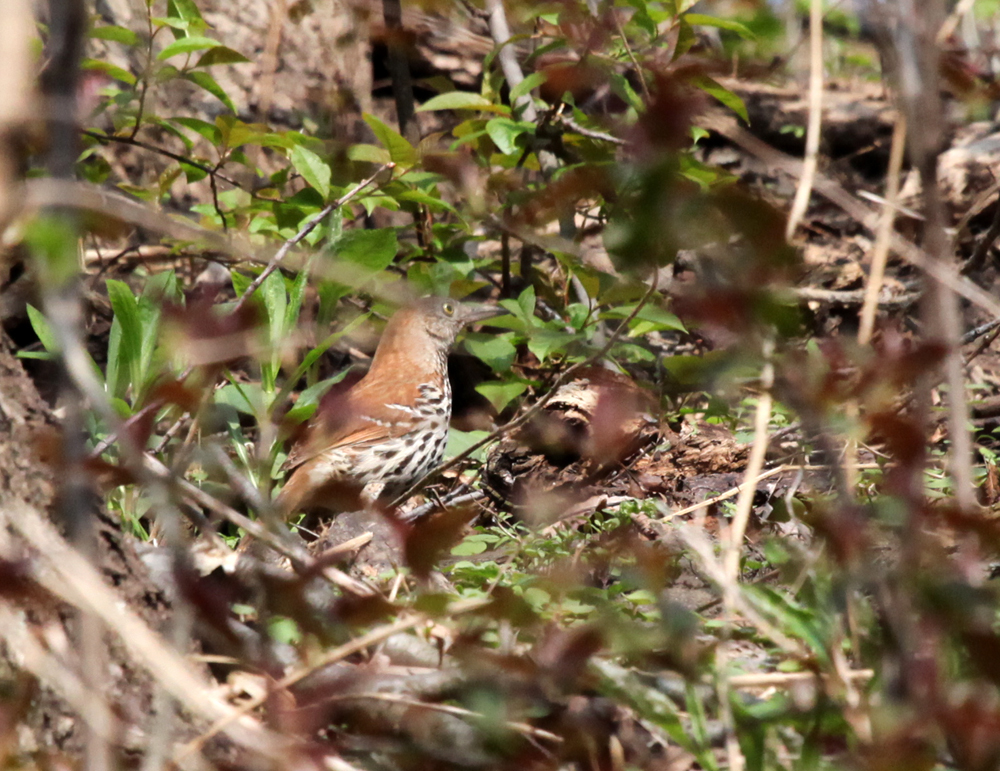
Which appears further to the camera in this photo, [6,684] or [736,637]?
[736,637]

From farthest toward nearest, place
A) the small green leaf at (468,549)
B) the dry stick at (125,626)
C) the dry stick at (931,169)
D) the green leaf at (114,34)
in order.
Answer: the green leaf at (114,34) → the small green leaf at (468,549) → the dry stick at (931,169) → the dry stick at (125,626)

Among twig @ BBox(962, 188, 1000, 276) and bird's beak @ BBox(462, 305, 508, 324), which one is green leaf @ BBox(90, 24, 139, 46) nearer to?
bird's beak @ BBox(462, 305, 508, 324)

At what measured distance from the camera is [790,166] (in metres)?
1.67

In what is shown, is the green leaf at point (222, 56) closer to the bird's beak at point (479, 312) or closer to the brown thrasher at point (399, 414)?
the brown thrasher at point (399, 414)

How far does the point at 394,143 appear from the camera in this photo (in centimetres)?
411

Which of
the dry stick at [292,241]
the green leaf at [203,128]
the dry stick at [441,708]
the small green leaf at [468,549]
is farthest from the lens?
the green leaf at [203,128]

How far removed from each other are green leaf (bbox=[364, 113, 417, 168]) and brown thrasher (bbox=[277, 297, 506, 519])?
59cm

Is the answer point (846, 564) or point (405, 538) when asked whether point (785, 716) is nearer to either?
point (846, 564)

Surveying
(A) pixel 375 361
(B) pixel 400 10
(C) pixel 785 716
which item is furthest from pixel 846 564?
(B) pixel 400 10

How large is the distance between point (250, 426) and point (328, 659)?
3.63m

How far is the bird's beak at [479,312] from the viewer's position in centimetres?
521

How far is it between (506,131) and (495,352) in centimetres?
98

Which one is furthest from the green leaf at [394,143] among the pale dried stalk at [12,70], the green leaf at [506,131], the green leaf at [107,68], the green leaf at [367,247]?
the pale dried stalk at [12,70]

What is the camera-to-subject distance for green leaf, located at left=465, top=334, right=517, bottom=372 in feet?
15.8
